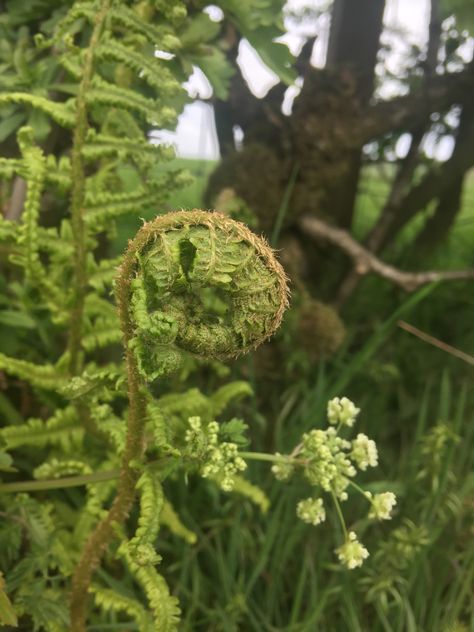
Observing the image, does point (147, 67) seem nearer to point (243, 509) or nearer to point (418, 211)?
point (243, 509)

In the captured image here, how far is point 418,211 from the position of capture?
288cm

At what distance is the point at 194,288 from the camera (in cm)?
96

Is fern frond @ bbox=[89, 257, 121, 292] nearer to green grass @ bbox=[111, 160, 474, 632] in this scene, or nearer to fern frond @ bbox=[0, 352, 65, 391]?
fern frond @ bbox=[0, 352, 65, 391]

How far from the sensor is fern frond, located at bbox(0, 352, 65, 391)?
145 cm

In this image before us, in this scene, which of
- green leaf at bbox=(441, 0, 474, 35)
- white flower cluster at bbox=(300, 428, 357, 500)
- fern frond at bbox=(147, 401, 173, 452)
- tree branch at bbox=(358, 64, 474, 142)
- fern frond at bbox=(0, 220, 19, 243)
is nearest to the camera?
fern frond at bbox=(147, 401, 173, 452)

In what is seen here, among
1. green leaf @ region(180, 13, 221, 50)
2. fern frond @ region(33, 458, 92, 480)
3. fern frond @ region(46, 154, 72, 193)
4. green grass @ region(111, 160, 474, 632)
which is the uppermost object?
green leaf @ region(180, 13, 221, 50)

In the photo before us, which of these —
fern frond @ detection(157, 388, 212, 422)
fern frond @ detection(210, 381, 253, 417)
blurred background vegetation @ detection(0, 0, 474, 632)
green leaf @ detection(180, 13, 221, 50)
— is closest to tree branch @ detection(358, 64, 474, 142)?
blurred background vegetation @ detection(0, 0, 474, 632)

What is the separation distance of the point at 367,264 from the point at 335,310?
29 centimetres

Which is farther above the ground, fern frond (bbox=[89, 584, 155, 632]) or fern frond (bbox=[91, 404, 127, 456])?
fern frond (bbox=[91, 404, 127, 456])

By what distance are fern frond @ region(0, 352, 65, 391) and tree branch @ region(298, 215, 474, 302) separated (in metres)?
1.23

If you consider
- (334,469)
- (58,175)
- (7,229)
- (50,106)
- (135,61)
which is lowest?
(334,469)

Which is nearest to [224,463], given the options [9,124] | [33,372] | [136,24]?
[33,372]

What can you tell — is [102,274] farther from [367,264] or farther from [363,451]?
[367,264]

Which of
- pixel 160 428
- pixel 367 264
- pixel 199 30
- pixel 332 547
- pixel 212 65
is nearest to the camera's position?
pixel 160 428
